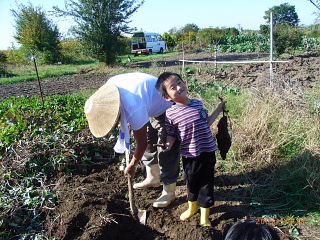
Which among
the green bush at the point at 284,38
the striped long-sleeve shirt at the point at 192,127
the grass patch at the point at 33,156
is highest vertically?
the green bush at the point at 284,38

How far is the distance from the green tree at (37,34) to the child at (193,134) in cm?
2332

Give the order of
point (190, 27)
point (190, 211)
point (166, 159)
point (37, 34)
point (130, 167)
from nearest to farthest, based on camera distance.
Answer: point (130, 167) < point (190, 211) < point (166, 159) < point (37, 34) < point (190, 27)

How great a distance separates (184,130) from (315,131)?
1736mm

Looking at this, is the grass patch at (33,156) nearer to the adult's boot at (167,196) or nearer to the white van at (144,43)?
the adult's boot at (167,196)

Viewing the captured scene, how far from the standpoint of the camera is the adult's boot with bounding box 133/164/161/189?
10.4 ft

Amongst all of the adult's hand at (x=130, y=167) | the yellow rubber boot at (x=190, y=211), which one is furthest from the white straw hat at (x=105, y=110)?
the yellow rubber boot at (x=190, y=211)

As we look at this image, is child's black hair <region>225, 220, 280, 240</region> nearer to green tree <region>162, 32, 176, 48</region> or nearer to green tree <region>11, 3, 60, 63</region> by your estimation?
green tree <region>11, 3, 60, 63</region>

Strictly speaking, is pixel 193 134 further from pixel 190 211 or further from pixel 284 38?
pixel 284 38

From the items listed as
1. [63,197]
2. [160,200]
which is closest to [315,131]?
[160,200]

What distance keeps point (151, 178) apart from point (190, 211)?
0.71m

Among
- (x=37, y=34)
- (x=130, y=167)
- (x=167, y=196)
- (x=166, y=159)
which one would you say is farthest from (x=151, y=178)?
(x=37, y=34)

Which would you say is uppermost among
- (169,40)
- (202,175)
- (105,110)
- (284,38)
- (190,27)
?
(190,27)

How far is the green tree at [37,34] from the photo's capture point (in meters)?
23.1

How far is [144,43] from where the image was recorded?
86.5 feet
